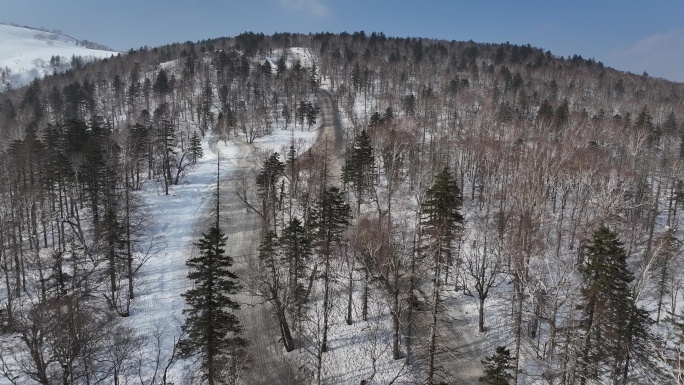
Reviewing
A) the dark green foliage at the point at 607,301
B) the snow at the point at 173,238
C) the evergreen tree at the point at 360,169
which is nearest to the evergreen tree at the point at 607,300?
the dark green foliage at the point at 607,301

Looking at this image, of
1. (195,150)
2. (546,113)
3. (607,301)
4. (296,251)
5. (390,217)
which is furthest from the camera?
(546,113)

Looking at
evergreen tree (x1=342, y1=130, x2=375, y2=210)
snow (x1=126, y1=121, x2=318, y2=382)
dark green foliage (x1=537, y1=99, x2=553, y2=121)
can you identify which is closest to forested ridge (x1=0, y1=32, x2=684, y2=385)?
evergreen tree (x1=342, y1=130, x2=375, y2=210)

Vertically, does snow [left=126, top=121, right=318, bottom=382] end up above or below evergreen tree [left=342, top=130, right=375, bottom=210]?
below

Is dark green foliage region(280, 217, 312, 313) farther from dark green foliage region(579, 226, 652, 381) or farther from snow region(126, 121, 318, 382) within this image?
dark green foliage region(579, 226, 652, 381)

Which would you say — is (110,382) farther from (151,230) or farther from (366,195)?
(366,195)

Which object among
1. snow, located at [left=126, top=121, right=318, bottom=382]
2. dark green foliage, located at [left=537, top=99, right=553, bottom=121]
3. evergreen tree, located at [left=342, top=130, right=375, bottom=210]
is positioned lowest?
snow, located at [left=126, top=121, right=318, bottom=382]

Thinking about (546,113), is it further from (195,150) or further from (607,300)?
(195,150)

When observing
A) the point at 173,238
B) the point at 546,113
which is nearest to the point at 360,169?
the point at 173,238

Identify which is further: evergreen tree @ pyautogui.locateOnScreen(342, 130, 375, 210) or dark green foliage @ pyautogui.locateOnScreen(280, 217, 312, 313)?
evergreen tree @ pyautogui.locateOnScreen(342, 130, 375, 210)
